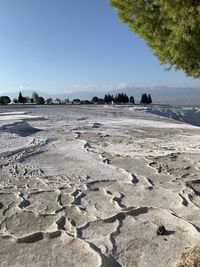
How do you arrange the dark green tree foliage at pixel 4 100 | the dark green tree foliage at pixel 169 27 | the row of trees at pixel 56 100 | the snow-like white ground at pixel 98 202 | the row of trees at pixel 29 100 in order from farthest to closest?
the row of trees at pixel 29 100 → the row of trees at pixel 56 100 → the dark green tree foliage at pixel 4 100 → the dark green tree foliage at pixel 169 27 → the snow-like white ground at pixel 98 202

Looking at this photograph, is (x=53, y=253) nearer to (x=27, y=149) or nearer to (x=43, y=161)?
(x=43, y=161)

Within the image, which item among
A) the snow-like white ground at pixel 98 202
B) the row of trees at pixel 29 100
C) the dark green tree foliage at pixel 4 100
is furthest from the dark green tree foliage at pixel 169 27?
the row of trees at pixel 29 100

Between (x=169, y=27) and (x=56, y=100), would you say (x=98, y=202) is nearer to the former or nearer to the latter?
(x=169, y=27)

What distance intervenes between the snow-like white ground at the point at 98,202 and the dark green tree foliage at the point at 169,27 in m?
2.26

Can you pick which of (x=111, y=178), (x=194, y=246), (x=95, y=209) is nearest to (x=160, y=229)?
(x=194, y=246)

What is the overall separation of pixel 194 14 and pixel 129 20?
3.00m

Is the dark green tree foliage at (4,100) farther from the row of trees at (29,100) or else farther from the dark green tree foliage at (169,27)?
the dark green tree foliage at (169,27)

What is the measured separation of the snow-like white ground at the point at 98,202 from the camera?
4.46m

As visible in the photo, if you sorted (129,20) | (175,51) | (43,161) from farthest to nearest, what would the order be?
(43,161) < (129,20) < (175,51)

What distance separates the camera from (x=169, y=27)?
6.88m

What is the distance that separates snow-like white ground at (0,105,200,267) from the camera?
446 centimetres

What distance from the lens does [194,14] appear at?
217 inches

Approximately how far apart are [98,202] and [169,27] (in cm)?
321

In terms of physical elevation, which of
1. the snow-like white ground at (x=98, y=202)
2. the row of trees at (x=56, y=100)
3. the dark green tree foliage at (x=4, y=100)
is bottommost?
the row of trees at (x=56, y=100)
